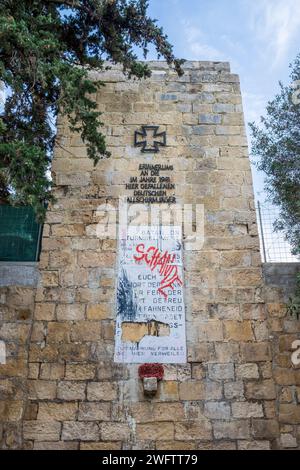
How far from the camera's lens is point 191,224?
4781 mm

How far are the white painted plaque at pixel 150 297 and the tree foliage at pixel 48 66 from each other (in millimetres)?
1139

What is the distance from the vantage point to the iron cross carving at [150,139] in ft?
17.0

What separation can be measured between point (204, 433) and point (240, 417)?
390 millimetres

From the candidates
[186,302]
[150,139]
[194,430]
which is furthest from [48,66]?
[194,430]

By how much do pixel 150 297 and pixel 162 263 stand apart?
1.39ft

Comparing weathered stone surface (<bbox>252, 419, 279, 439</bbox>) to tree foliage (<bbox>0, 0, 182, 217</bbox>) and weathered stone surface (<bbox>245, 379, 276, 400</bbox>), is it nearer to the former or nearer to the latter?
weathered stone surface (<bbox>245, 379, 276, 400</bbox>)

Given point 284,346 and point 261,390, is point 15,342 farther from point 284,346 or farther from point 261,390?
point 284,346

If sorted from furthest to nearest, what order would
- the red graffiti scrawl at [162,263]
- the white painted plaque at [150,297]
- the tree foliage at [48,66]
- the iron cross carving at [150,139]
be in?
the iron cross carving at [150,139] < the red graffiti scrawl at [162,263] < the white painted plaque at [150,297] < the tree foliage at [48,66]

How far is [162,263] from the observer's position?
455 cm

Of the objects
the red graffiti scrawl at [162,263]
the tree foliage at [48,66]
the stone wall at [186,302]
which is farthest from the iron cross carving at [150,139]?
the red graffiti scrawl at [162,263]

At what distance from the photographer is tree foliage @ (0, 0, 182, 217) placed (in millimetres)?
3662

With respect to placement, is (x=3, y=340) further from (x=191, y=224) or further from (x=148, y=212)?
(x=191, y=224)

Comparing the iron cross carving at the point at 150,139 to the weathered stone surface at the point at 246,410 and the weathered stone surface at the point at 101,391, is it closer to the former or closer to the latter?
the weathered stone surface at the point at 101,391
